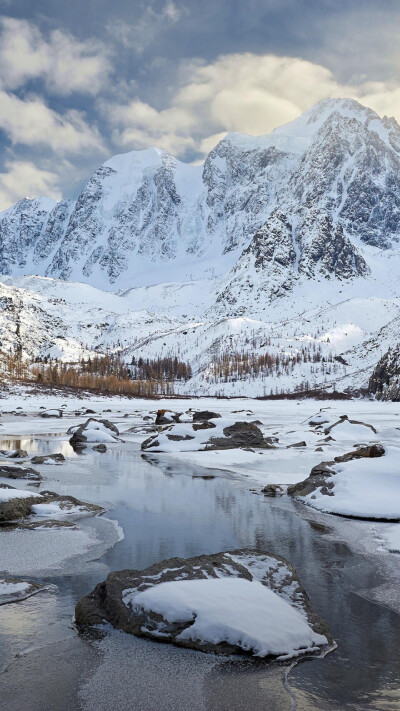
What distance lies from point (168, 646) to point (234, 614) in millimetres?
947

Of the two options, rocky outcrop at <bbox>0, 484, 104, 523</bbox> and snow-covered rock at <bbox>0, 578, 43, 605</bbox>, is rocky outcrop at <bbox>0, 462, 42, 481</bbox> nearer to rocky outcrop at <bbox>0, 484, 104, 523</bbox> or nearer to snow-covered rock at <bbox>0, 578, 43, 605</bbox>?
rocky outcrop at <bbox>0, 484, 104, 523</bbox>

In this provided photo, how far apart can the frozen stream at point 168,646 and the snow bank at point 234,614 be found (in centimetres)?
27

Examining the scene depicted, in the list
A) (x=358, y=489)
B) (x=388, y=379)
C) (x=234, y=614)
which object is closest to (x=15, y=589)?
(x=234, y=614)

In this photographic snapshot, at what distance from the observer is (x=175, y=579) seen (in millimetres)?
8141

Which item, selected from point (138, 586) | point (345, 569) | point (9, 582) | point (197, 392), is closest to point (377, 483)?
point (345, 569)

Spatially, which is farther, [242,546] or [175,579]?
[242,546]

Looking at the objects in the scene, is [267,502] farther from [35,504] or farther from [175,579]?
[175,579]

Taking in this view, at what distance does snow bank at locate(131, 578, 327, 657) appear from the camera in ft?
21.8

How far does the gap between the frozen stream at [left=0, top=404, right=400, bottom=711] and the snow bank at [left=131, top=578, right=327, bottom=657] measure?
0.27 m

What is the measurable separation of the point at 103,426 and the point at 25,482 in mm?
19273

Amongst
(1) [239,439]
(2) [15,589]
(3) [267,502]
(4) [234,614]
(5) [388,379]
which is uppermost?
(5) [388,379]

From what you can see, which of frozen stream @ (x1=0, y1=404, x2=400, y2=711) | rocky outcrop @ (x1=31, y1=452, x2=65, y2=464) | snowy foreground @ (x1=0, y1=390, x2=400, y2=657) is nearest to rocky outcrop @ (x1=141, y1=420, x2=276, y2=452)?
snowy foreground @ (x1=0, y1=390, x2=400, y2=657)

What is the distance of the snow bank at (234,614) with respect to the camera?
21.8ft

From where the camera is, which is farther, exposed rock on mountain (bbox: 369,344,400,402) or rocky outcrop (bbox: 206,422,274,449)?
exposed rock on mountain (bbox: 369,344,400,402)
